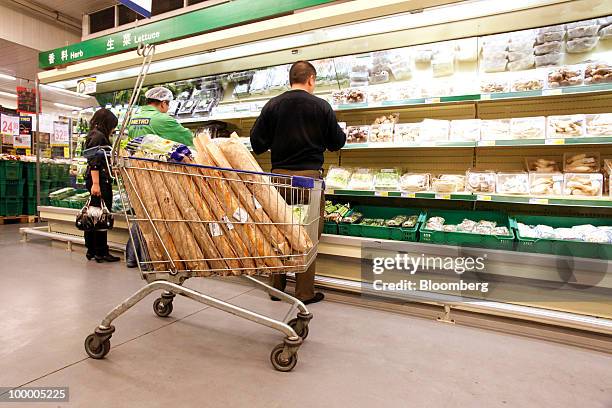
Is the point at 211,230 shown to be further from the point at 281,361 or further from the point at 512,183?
the point at 512,183

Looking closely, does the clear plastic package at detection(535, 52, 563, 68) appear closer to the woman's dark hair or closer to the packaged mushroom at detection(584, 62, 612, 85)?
the packaged mushroom at detection(584, 62, 612, 85)

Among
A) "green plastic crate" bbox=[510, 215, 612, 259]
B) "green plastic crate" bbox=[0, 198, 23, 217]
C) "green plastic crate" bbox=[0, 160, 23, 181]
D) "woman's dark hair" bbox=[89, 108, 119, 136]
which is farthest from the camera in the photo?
"green plastic crate" bbox=[0, 198, 23, 217]

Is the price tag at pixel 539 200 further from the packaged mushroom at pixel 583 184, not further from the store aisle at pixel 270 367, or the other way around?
the store aisle at pixel 270 367

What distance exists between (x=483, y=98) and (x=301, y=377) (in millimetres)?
2204

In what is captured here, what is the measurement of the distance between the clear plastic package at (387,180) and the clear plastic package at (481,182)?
21.6 inches

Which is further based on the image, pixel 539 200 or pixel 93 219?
pixel 93 219

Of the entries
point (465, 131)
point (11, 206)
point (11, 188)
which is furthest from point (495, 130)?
point (11, 206)

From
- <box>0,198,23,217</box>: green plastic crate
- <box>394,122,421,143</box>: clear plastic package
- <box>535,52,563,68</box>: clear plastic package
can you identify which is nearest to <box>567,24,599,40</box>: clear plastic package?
<box>535,52,563,68</box>: clear plastic package

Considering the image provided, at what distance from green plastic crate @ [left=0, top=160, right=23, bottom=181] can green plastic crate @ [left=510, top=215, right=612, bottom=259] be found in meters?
7.78

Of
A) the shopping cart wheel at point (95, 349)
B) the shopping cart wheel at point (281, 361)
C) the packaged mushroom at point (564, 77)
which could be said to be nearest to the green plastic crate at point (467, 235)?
the packaged mushroom at point (564, 77)

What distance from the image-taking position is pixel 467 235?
8.34 ft

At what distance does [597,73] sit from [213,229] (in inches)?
102

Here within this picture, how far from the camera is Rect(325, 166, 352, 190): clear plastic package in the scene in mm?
3188

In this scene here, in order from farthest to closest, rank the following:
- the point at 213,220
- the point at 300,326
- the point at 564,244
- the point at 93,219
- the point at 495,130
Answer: the point at 93,219
the point at 495,130
the point at 564,244
the point at 300,326
the point at 213,220
